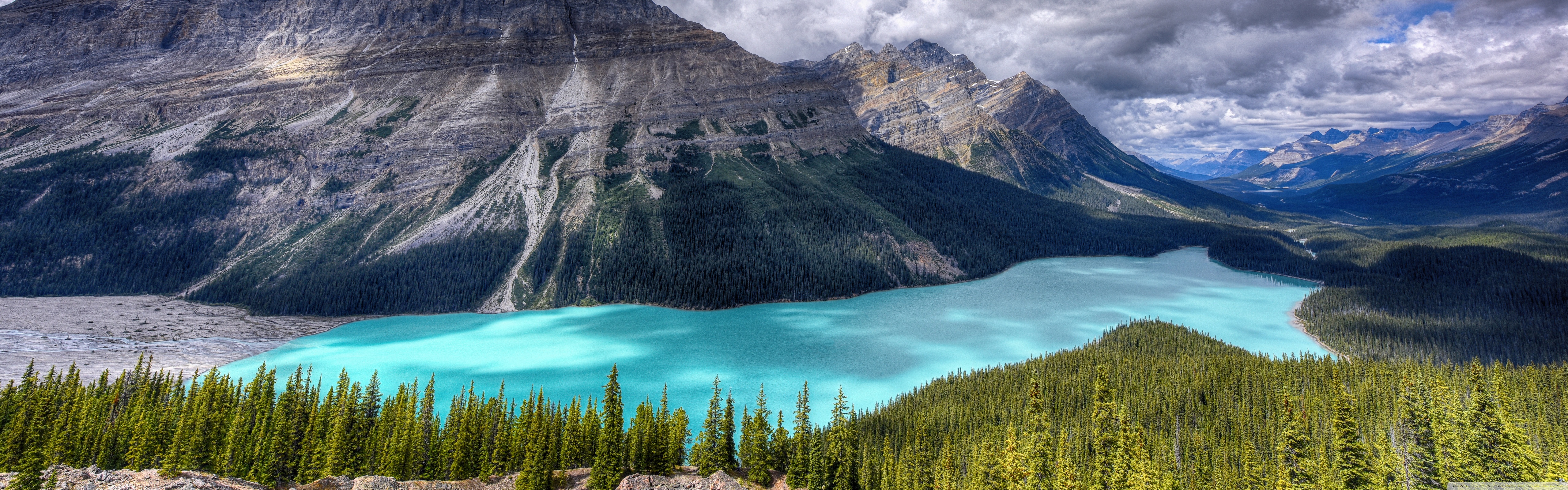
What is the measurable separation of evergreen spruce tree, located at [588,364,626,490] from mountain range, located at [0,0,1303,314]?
2786 inches

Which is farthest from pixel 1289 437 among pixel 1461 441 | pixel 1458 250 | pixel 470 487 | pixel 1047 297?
pixel 1458 250

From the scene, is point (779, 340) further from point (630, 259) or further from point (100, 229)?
point (100, 229)

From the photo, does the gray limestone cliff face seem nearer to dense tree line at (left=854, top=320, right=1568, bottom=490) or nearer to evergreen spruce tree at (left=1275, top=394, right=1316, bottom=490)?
dense tree line at (left=854, top=320, right=1568, bottom=490)

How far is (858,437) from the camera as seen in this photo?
50688mm

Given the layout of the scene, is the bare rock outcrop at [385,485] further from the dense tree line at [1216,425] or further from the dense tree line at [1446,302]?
the dense tree line at [1446,302]

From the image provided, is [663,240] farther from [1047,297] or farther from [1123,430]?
[1123,430]

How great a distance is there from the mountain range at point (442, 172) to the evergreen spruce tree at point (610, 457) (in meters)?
70.8

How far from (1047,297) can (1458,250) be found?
10342 centimetres

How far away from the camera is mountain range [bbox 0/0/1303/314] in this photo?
11775cm

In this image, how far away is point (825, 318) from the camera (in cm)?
10275

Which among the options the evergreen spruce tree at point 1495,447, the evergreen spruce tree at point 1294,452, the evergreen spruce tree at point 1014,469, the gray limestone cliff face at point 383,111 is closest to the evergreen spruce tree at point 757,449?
the evergreen spruce tree at point 1014,469

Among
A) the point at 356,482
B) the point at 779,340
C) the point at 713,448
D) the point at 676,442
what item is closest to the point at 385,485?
the point at 356,482

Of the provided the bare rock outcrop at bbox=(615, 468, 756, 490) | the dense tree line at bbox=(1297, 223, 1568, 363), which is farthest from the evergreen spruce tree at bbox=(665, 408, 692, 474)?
the dense tree line at bbox=(1297, 223, 1568, 363)

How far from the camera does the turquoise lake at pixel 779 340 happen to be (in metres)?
68.1
